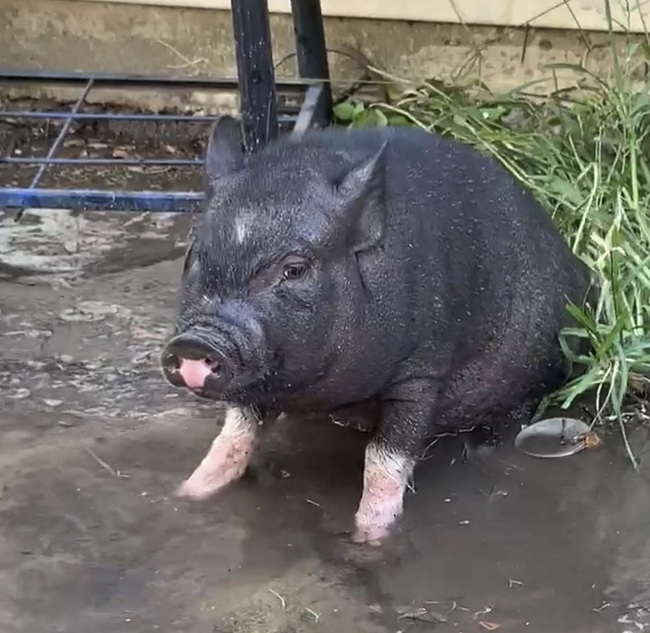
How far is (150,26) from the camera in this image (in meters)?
4.39

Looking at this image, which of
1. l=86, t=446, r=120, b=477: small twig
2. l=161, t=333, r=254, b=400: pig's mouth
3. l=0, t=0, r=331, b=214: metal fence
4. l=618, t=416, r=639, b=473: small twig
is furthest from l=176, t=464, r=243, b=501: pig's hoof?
l=618, t=416, r=639, b=473: small twig

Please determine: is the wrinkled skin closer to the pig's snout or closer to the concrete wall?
the pig's snout

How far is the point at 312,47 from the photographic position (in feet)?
12.9

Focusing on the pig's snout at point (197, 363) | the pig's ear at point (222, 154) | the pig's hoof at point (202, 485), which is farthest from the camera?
the pig's hoof at point (202, 485)

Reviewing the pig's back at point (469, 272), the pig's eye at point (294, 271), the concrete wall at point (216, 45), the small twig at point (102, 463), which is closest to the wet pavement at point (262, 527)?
the small twig at point (102, 463)

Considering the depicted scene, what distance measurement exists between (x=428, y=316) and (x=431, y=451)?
1.36 ft

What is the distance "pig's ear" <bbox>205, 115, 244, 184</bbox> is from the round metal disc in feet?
2.73

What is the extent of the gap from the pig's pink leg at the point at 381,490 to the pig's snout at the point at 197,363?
1.41 ft

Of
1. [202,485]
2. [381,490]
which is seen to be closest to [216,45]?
[202,485]

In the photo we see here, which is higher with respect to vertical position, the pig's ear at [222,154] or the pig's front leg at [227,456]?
the pig's ear at [222,154]

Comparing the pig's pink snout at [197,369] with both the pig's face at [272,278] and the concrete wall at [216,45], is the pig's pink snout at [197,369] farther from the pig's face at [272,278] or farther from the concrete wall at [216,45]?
the concrete wall at [216,45]

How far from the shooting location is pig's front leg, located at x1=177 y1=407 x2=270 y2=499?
2.56 meters

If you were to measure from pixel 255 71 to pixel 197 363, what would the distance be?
1.08 meters

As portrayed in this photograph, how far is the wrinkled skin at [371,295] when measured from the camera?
7.25 ft
